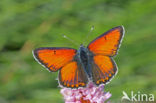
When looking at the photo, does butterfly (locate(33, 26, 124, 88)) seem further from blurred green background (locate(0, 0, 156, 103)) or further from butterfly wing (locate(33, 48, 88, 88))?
blurred green background (locate(0, 0, 156, 103))

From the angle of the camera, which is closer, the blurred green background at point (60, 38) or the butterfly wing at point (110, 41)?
the butterfly wing at point (110, 41)

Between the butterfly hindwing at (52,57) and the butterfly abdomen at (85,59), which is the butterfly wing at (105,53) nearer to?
the butterfly abdomen at (85,59)

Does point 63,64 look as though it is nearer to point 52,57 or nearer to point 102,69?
point 52,57

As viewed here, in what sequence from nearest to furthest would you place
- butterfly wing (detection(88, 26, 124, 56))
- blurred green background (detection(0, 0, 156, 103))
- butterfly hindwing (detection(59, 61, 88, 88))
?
butterfly hindwing (detection(59, 61, 88, 88))
butterfly wing (detection(88, 26, 124, 56))
blurred green background (detection(0, 0, 156, 103))

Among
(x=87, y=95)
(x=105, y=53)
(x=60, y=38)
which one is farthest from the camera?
(x=60, y=38)

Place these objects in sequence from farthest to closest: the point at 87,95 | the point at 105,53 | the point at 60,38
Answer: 1. the point at 60,38
2. the point at 105,53
3. the point at 87,95

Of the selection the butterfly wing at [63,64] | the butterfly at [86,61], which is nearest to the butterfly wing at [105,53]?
the butterfly at [86,61]

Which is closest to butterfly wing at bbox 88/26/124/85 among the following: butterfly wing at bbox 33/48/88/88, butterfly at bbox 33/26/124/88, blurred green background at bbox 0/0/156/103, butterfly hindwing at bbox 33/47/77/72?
butterfly at bbox 33/26/124/88

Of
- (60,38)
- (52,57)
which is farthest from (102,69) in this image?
(60,38)
